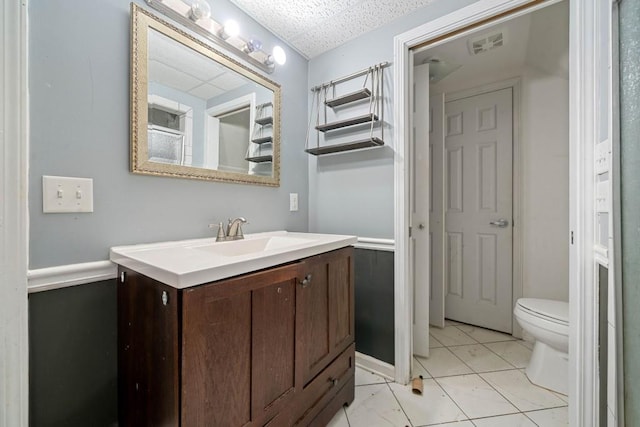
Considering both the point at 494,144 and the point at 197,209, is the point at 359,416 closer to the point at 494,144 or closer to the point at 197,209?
the point at 197,209

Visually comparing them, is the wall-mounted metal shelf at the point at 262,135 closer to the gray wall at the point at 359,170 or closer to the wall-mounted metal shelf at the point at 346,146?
the wall-mounted metal shelf at the point at 346,146

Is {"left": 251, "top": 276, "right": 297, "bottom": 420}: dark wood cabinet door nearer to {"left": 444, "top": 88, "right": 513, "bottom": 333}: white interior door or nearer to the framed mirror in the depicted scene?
the framed mirror

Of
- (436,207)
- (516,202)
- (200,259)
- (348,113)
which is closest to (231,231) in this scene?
(200,259)

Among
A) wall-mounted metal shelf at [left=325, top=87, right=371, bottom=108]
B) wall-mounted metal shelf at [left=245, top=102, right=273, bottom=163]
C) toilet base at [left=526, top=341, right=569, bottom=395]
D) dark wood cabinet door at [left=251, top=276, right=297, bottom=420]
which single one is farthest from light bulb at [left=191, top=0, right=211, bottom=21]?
toilet base at [left=526, top=341, right=569, bottom=395]

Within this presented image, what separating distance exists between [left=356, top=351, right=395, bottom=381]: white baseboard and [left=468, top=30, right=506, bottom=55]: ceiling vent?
2219 millimetres

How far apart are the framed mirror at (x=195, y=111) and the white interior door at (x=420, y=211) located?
993 mm

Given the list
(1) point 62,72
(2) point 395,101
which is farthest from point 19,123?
(2) point 395,101

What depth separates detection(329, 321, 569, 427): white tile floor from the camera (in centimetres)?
125

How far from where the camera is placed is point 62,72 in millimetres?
866

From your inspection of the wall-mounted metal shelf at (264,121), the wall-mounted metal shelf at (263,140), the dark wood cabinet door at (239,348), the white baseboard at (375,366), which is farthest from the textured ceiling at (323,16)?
the white baseboard at (375,366)

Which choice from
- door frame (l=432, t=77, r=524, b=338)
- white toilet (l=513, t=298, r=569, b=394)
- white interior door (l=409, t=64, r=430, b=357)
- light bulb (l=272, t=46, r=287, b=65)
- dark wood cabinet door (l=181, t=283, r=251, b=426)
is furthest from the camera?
door frame (l=432, t=77, r=524, b=338)

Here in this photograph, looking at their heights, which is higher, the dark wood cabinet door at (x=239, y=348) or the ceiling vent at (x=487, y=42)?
the ceiling vent at (x=487, y=42)

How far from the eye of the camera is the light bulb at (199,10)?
117 centimetres

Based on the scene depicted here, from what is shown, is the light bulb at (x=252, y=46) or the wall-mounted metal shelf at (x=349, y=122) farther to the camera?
the wall-mounted metal shelf at (x=349, y=122)
